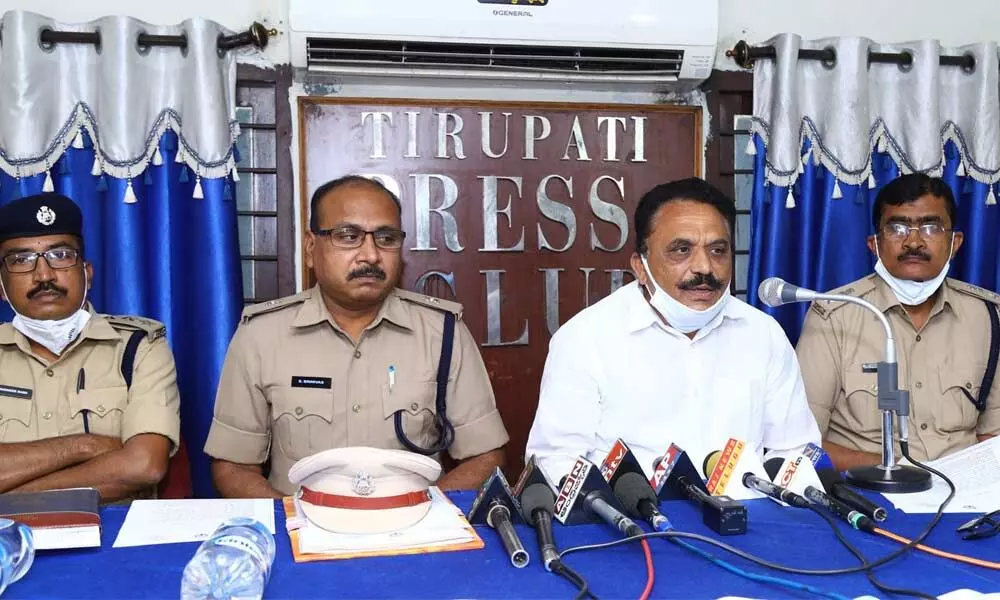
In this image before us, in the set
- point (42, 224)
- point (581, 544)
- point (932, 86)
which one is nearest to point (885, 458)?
point (581, 544)

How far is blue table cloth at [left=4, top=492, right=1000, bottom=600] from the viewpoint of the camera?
1.24 meters

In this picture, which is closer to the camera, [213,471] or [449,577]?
[449,577]

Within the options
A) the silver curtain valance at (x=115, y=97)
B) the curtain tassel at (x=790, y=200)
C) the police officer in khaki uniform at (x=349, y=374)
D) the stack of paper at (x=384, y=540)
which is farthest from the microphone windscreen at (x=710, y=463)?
the silver curtain valance at (x=115, y=97)

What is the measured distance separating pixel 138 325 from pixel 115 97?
80cm

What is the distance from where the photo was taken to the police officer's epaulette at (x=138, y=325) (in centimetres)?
253

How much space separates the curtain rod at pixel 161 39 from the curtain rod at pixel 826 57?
1.73 meters

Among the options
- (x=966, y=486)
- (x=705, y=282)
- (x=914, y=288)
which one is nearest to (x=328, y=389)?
(x=705, y=282)

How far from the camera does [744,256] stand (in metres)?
3.39

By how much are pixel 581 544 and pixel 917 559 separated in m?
0.55

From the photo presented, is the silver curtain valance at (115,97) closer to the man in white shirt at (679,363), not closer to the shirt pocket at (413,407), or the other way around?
the shirt pocket at (413,407)

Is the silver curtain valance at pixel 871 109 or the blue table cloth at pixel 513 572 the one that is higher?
the silver curtain valance at pixel 871 109

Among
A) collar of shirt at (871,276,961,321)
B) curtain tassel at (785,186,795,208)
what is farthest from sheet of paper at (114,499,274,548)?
curtain tassel at (785,186,795,208)

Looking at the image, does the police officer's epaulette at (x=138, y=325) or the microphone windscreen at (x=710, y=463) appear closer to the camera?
the microphone windscreen at (x=710, y=463)

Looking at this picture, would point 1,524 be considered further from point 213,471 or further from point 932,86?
point 932,86
